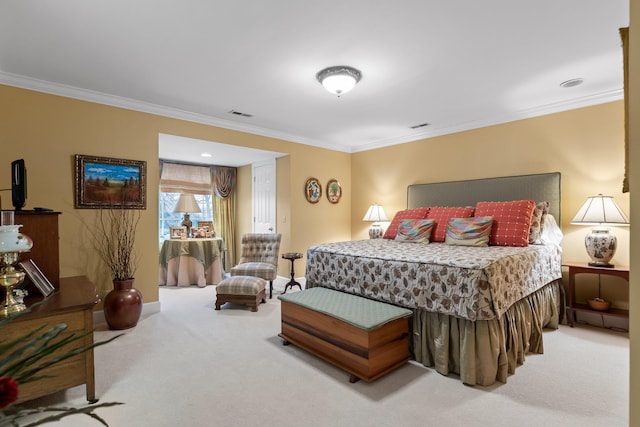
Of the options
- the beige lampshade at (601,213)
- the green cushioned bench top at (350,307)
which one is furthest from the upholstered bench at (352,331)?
the beige lampshade at (601,213)

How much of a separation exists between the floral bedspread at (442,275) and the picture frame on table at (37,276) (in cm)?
214

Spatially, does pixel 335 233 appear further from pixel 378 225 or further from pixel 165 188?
pixel 165 188

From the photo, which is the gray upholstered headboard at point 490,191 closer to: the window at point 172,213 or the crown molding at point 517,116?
the crown molding at point 517,116

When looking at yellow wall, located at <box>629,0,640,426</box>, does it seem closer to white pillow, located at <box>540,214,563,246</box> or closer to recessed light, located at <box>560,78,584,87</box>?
recessed light, located at <box>560,78,584,87</box>

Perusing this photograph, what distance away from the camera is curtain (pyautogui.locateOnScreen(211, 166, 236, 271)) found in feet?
21.4

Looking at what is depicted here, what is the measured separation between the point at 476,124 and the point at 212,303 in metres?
4.25

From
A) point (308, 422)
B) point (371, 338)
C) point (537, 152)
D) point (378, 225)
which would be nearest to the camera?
point (308, 422)

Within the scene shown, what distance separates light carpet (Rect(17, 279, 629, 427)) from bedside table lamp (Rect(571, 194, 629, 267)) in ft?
2.54

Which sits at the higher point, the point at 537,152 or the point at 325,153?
the point at 325,153

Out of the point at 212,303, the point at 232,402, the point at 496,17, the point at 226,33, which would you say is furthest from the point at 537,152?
the point at 212,303

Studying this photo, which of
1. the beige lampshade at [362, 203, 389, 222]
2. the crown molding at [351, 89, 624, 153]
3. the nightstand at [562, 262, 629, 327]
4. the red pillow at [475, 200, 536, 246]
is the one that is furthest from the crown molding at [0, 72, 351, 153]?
the nightstand at [562, 262, 629, 327]

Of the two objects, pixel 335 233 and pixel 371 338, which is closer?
pixel 371 338

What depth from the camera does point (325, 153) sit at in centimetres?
573

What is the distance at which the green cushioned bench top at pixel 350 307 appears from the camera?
7.47 feet
